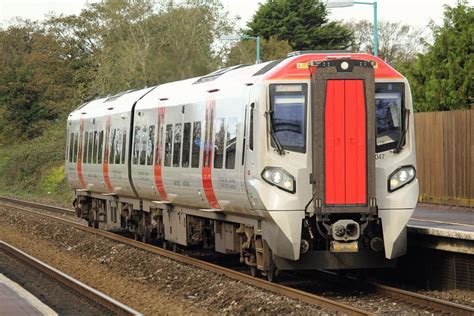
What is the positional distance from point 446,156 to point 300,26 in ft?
125

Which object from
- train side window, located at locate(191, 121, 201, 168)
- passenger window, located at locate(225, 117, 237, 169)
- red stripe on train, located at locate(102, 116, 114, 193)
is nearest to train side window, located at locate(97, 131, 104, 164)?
red stripe on train, located at locate(102, 116, 114, 193)

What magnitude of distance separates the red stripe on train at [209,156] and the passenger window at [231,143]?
32.2 inches

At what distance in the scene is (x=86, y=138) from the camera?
84.5ft

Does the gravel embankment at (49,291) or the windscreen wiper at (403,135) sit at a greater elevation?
the windscreen wiper at (403,135)

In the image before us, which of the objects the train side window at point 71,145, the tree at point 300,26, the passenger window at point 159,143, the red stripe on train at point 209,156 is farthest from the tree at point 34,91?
the red stripe on train at point 209,156

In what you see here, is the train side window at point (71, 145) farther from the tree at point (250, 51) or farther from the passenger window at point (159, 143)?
the tree at point (250, 51)

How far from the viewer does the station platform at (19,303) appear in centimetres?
1142

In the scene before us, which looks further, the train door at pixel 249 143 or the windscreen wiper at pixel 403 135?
the train door at pixel 249 143

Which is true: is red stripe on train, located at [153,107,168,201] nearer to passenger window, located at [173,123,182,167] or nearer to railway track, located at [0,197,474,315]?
passenger window, located at [173,123,182,167]

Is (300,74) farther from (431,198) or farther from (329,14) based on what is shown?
(329,14)

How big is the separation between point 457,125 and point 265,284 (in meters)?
14.3

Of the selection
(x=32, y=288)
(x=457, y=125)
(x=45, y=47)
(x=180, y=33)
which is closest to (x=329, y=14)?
(x=45, y=47)

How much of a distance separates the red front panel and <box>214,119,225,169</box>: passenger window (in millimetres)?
2446

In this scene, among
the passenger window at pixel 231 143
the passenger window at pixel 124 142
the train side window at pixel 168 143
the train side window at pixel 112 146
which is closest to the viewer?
the passenger window at pixel 231 143
